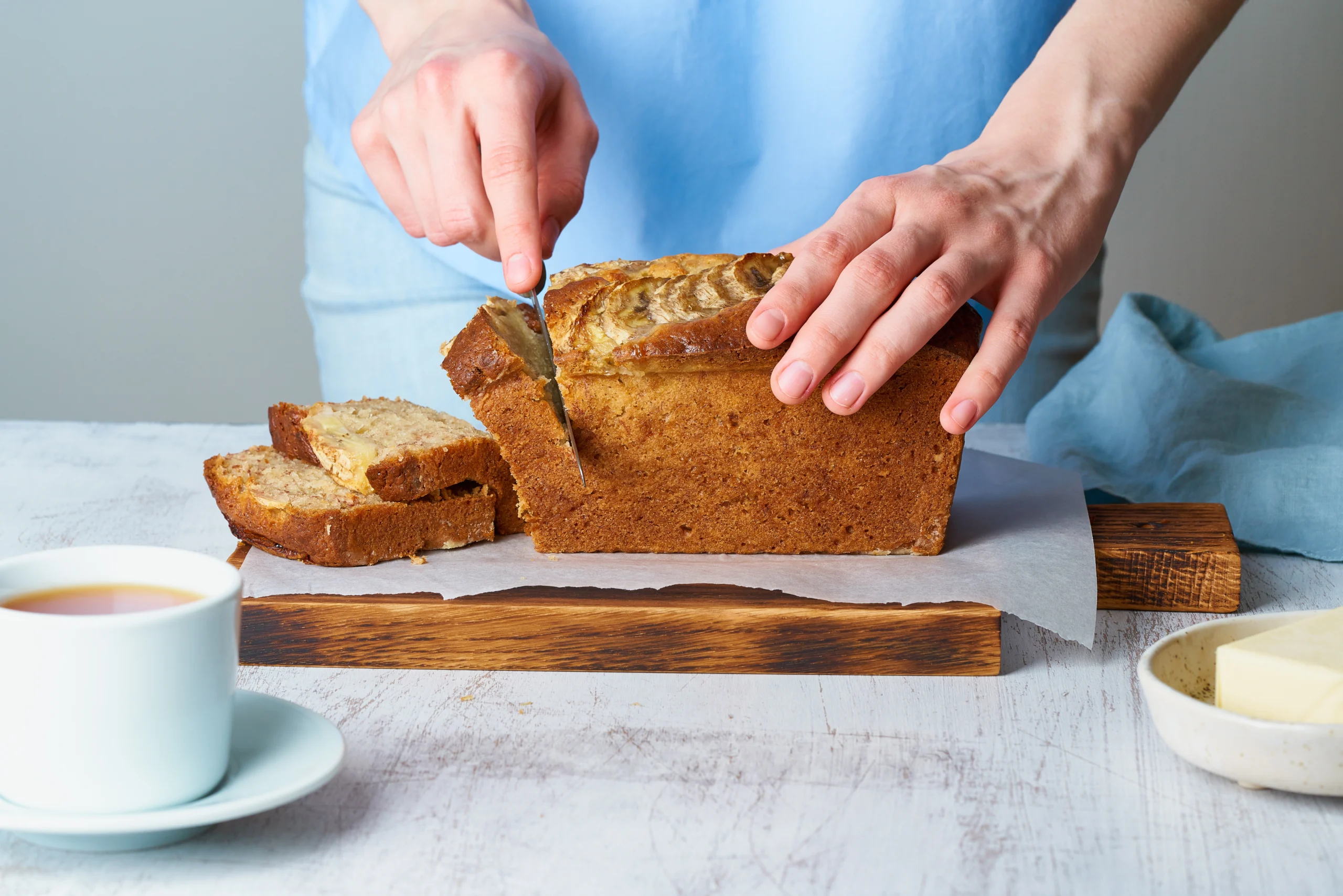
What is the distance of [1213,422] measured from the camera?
84.7 inches

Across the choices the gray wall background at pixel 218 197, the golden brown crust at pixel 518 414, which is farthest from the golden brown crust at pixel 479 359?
the gray wall background at pixel 218 197

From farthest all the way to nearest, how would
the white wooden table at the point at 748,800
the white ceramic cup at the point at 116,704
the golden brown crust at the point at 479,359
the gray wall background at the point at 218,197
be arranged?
the gray wall background at the point at 218,197, the golden brown crust at the point at 479,359, the white wooden table at the point at 748,800, the white ceramic cup at the point at 116,704

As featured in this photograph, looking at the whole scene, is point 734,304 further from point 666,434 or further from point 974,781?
point 974,781

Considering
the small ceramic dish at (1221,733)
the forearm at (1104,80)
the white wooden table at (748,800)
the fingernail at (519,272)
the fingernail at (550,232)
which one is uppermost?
the forearm at (1104,80)

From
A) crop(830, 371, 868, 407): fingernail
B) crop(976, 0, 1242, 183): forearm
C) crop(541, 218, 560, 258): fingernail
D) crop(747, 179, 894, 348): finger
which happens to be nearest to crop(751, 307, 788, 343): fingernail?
crop(747, 179, 894, 348): finger

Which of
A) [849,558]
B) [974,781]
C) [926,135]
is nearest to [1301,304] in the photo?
[926,135]

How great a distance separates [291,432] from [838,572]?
2.84 feet

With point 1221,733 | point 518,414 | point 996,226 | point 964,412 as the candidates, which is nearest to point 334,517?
point 518,414

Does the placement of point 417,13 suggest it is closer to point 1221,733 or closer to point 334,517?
point 334,517

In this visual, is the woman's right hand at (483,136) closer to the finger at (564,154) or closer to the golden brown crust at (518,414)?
the finger at (564,154)

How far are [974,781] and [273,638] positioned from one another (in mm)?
816

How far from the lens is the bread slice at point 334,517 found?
1.55 metres

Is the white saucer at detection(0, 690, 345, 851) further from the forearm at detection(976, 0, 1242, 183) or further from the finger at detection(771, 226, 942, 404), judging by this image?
A: the forearm at detection(976, 0, 1242, 183)

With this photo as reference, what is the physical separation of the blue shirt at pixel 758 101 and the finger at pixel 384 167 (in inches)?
14.2
